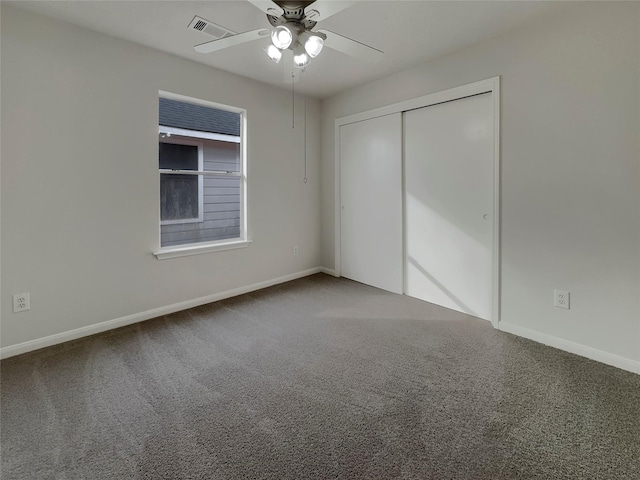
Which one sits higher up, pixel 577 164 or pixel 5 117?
pixel 5 117

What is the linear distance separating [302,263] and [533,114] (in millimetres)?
3104

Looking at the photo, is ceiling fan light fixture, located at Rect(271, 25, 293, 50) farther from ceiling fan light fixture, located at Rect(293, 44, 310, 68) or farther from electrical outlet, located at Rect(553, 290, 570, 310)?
electrical outlet, located at Rect(553, 290, 570, 310)

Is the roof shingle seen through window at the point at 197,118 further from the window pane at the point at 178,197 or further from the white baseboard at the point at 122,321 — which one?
the white baseboard at the point at 122,321

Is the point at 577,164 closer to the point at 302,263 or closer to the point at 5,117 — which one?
the point at 302,263

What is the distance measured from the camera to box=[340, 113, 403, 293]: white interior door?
3.71 m

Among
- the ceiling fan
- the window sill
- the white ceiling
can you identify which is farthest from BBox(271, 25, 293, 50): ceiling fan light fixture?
the window sill

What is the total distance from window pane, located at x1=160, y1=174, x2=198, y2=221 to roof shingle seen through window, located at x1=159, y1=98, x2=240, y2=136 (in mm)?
547

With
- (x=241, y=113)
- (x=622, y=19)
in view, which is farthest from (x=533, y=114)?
(x=241, y=113)

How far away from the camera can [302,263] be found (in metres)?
4.51

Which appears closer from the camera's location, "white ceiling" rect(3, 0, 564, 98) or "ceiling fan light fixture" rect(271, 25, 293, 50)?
"ceiling fan light fixture" rect(271, 25, 293, 50)

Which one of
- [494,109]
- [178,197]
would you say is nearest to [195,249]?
[178,197]

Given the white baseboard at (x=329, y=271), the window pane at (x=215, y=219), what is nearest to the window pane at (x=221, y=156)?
the window pane at (x=215, y=219)

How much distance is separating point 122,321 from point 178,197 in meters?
1.31

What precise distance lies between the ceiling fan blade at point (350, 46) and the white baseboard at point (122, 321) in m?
2.74
